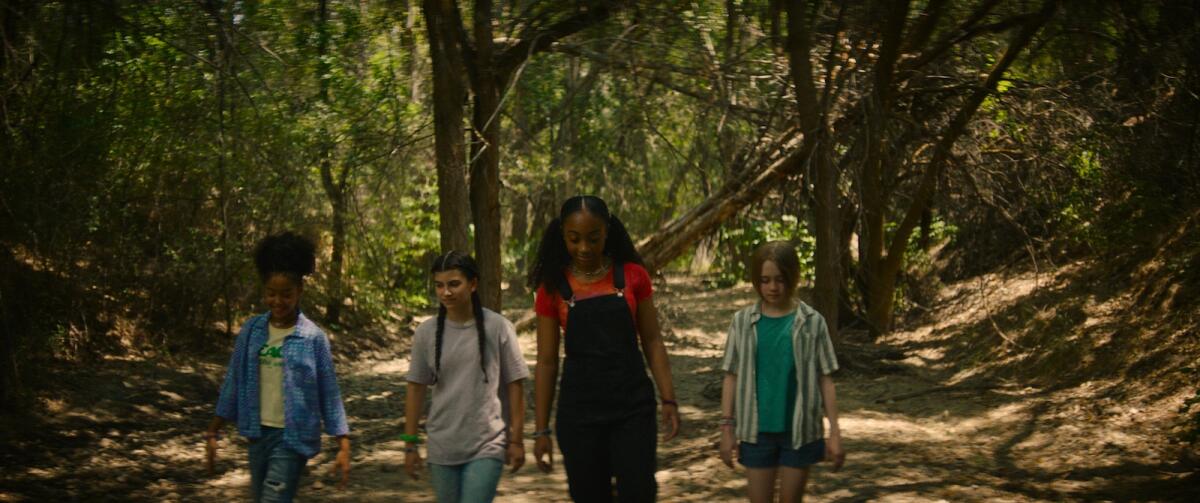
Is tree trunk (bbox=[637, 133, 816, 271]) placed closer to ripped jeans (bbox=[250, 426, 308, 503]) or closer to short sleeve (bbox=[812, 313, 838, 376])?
short sleeve (bbox=[812, 313, 838, 376])

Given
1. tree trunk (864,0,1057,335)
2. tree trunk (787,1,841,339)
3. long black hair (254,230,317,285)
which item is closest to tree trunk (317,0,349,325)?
tree trunk (787,1,841,339)

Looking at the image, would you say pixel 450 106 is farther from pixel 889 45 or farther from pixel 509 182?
pixel 509 182

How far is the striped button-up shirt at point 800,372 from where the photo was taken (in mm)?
4430

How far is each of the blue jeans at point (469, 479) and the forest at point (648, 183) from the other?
11.0 ft

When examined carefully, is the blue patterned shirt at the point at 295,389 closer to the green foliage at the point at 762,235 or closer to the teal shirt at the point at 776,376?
the teal shirt at the point at 776,376

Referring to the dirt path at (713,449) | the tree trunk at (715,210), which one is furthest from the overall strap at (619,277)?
the tree trunk at (715,210)

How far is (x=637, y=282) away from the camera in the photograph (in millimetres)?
4371

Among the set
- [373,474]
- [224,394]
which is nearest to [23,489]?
[373,474]

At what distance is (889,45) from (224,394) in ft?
22.1

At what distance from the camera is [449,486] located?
14.1 ft

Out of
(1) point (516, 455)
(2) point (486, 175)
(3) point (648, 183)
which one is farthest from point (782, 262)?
(3) point (648, 183)

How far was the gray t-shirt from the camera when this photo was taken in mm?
4262

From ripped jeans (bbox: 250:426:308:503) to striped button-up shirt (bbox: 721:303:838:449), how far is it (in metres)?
1.85

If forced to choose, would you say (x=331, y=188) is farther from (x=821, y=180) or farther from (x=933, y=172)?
(x=933, y=172)
